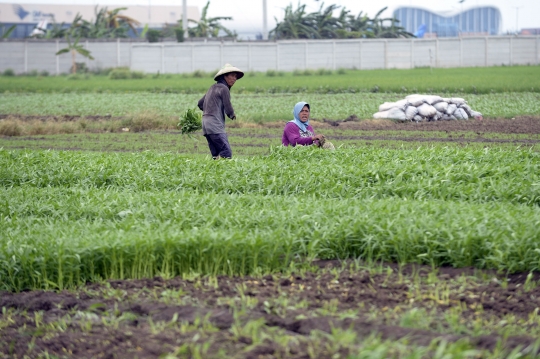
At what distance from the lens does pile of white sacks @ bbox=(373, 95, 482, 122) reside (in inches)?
857

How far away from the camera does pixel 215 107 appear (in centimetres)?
1230

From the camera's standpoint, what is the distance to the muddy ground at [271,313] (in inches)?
187

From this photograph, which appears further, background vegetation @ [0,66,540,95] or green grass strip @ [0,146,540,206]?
background vegetation @ [0,66,540,95]

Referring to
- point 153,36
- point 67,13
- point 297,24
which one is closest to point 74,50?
point 153,36

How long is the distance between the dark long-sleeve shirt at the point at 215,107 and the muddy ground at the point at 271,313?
19.1 feet

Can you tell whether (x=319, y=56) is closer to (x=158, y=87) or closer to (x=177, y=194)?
(x=158, y=87)

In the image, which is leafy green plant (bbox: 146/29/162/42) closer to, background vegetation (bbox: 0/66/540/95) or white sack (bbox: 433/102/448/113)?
background vegetation (bbox: 0/66/540/95)

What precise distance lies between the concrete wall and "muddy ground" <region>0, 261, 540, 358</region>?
4436 centimetres

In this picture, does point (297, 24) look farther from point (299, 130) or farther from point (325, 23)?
point (299, 130)

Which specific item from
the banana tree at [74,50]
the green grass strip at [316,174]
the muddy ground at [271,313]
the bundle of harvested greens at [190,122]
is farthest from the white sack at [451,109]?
the banana tree at [74,50]

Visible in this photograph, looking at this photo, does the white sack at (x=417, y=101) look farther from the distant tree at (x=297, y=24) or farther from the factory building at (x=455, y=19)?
the factory building at (x=455, y=19)

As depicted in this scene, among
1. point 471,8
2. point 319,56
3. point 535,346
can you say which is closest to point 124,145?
point 535,346

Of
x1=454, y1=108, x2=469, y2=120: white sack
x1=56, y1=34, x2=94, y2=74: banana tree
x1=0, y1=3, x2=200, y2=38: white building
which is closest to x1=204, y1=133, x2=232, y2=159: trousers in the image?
x1=454, y1=108, x2=469, y2=120: white sack

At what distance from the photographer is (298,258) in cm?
686
